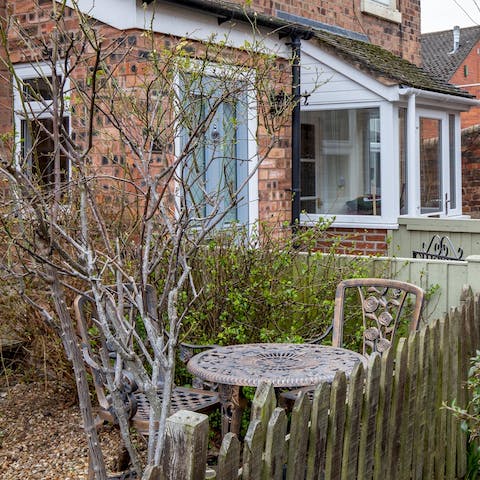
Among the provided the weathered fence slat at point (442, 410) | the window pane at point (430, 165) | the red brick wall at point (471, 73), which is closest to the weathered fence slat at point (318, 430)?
the weathered fence slat at point (442, 410)

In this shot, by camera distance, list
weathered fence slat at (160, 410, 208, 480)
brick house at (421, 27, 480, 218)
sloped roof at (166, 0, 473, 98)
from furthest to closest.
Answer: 1. brick house at (421, 27, 480, 218)
2. sloped roof at (166, 0, 473, 98)
3. weathered fence slat at (160, 410, 208, 480)

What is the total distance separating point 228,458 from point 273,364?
186 cm

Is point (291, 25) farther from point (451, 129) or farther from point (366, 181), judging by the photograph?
point (451, 129)

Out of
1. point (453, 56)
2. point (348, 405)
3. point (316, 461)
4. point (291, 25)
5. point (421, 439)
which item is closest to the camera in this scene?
point (316, 461)

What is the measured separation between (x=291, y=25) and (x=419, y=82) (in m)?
2.22

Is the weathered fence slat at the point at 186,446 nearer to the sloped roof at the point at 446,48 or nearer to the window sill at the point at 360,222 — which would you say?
the window sill at the point at 360,222

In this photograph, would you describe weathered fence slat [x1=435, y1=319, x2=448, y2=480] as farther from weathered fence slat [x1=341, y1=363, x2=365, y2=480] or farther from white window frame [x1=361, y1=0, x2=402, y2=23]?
white window frame [x1=361, y1=0, x2=402, y2=23]

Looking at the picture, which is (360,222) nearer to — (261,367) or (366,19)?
(366,19)

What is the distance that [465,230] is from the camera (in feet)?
29.3

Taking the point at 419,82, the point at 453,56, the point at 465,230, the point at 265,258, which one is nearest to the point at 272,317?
the point at 265,258

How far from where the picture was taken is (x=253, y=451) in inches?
101

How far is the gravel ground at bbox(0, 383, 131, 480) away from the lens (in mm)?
4695

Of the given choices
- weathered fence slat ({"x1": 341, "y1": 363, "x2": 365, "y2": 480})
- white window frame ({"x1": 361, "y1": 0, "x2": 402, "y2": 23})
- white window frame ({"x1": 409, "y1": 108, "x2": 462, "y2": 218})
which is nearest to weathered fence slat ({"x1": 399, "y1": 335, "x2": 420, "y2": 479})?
weathered fence slat ({"x1": 341, "y1": 363, "x2": 365, "y2": 480})

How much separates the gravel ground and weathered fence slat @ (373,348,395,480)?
1720mm
